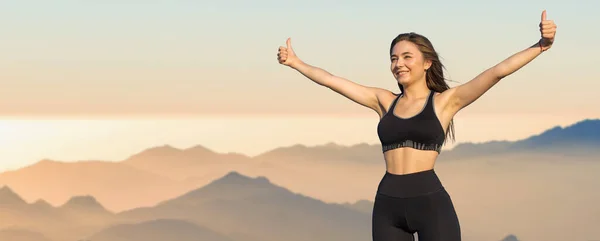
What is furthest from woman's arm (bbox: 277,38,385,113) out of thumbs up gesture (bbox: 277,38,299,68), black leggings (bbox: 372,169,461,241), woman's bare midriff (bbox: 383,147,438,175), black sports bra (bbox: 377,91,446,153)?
black leggings (bbox: 372,169,461,241)

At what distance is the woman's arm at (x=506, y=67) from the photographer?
27.3 feet

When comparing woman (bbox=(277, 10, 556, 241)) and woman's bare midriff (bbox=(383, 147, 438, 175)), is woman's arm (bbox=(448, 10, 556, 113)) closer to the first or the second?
woman (bbox=(277, 10, 556, 241))

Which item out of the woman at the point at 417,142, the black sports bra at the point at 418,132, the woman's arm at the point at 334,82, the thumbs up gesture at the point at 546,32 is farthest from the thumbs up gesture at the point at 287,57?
the thumbs up gesture at the point at 546,32

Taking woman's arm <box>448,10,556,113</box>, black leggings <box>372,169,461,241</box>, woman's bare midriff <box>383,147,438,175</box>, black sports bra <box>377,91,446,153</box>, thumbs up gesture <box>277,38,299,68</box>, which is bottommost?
black leggings <box>372,169,461,241</box>

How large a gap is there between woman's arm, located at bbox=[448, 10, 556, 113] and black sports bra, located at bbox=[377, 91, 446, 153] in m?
0.32

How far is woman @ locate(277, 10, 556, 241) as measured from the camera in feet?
29.2

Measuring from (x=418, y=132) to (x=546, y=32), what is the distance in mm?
1376

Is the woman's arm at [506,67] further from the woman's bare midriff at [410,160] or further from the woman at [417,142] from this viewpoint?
the woman's bare midriff at [410,160]

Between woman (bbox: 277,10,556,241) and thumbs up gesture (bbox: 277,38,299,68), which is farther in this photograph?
thumbs up gesture (bbox: 277,38,299,68)

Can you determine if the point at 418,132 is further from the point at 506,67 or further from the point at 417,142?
the point at 506,67

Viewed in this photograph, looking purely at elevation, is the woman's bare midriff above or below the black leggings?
above

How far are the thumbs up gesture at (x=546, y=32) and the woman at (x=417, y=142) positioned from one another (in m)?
0.54

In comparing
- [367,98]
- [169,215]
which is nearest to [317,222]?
[169,215]

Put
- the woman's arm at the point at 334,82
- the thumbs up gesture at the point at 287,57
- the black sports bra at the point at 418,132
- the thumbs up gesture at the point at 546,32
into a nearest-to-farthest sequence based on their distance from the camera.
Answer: the thumbs up gesture at the point at 546,32
the black sports bra at the point at 418,132
the woman's arm at the point at 334,82
the thumbs up gesture at the point at 287,57
